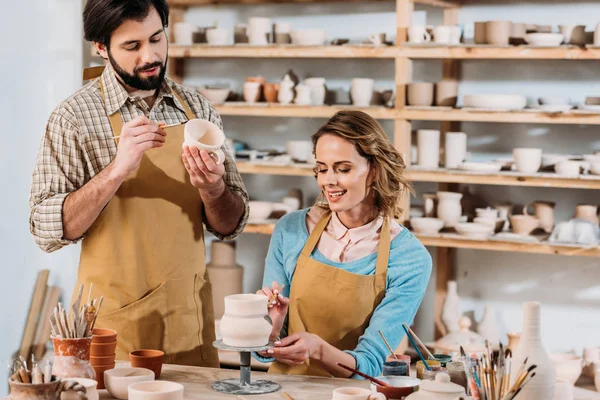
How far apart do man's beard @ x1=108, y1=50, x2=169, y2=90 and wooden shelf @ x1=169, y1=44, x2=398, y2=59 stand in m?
2.07

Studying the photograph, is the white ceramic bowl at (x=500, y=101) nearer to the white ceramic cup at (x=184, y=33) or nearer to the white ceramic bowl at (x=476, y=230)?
the white ceramic bowl at (x=476, y=230)

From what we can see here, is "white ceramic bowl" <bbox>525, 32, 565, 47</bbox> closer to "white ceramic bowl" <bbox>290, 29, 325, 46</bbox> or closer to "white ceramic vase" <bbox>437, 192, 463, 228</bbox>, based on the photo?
"white ceramic vase" <bbox>437, 192, 463, 228</bbox>

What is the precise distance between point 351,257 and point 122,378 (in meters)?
0.89

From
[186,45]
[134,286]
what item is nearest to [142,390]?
[134,286]

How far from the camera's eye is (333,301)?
2697 mm

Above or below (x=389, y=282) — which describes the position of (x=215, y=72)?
above

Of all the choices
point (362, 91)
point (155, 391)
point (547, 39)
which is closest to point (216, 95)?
point (362, 91)

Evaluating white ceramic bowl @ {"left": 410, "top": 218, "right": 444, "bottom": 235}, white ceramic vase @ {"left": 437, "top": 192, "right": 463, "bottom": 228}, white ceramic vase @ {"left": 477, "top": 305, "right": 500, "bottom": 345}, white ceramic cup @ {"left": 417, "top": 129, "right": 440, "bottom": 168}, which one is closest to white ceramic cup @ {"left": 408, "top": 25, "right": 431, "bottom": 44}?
Result: white ceramic cup @ {"left": 417, "top": 129, "right": 440, "bottom": 168}

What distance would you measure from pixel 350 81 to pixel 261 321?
306 cm

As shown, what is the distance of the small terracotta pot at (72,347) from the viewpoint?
2168 mm

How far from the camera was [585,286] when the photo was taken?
4.63 m

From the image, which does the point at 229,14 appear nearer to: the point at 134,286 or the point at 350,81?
the point at 350,81

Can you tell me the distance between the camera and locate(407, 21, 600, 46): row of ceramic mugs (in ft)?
14.0

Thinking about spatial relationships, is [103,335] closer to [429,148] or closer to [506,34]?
[429,148]
